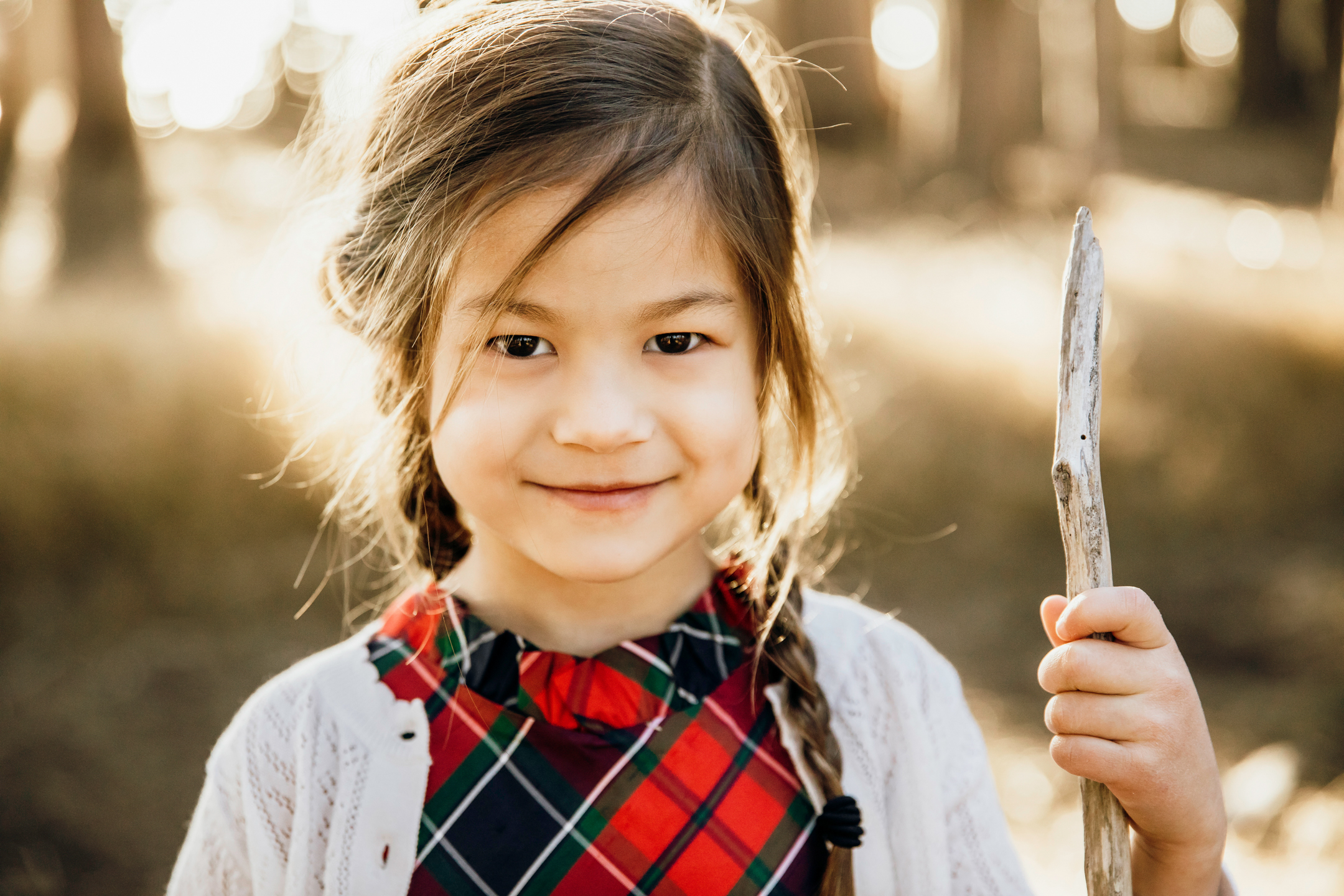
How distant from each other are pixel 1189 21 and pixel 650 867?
19906 mm

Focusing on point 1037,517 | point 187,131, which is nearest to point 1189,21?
point 187,131

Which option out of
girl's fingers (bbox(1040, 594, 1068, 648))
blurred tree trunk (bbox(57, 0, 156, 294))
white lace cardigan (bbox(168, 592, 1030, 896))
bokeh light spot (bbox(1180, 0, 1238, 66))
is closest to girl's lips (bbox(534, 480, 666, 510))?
white lace cardigan (bbox(168, 592, 1030, 896))

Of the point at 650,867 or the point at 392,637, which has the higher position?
the point at 392,637

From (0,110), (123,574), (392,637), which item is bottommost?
(123,574)

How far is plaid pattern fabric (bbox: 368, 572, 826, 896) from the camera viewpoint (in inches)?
48.5

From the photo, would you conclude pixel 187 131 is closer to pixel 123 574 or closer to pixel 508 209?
pixel 123 574

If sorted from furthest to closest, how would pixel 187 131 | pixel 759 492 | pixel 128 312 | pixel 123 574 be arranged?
pixel 187 131 → pixel 128 312 → pixel 123 574 → pixel 759 492

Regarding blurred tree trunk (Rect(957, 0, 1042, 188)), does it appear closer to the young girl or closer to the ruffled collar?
the young girl

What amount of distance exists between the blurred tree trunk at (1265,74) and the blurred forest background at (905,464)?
A: 5.79m

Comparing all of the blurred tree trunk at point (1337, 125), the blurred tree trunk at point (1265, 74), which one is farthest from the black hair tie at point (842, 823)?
the blurred tree trunk at point (1265, 74)

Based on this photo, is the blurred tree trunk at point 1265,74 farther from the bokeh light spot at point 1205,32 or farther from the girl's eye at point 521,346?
the girl's eye at point 521,346

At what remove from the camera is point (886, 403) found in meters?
4.65

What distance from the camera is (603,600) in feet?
4.44

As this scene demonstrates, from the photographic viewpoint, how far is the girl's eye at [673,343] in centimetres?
119
